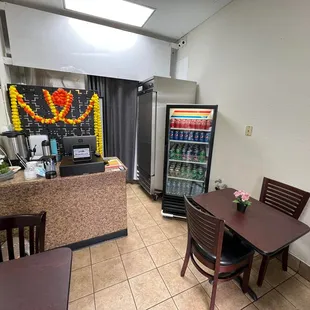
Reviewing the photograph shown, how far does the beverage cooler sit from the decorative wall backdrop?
1457 millimetres

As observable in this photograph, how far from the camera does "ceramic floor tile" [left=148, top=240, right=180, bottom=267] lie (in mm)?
1771

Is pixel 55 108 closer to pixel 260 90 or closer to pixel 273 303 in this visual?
pixel 260 90

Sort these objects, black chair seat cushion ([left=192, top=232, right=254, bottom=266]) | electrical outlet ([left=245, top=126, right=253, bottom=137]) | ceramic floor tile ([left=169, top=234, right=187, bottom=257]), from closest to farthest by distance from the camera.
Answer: black chair seat cushion ([left=192, top=232, right=254, bottom=266]) < ceramic floor tile ([left=169, top=234, right=187, bottom=257]) < electrical outlet ([left=245, top=126, right=253, bottom=137])

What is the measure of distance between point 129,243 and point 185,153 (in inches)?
55.4

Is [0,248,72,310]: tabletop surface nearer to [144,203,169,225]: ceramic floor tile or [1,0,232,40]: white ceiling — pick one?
[144,203,169,225]: ceramic floor tile

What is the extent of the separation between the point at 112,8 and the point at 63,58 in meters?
0.96

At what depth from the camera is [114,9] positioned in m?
2.28

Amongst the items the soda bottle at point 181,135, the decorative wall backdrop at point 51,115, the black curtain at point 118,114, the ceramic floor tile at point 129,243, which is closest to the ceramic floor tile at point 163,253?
the ceramic floor tile at point 129,243

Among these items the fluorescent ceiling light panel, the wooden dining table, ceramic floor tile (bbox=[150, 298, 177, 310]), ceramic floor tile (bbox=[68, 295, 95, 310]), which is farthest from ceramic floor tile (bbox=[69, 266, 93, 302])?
the fluorescent ceiling light panel

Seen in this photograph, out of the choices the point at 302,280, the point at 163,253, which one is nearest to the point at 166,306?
the point at 163,253

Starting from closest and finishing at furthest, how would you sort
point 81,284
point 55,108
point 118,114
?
point 81,284
point 55,108
point 118,114

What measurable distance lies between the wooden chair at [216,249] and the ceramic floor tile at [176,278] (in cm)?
30

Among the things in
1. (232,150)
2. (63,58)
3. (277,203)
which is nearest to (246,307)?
(277,203)

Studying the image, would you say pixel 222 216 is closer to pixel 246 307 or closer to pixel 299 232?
pixel 299 232
